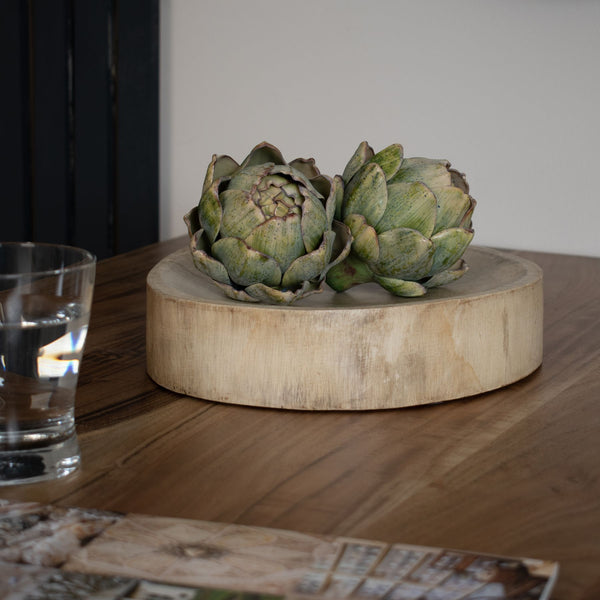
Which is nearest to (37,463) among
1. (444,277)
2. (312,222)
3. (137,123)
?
(312,222)

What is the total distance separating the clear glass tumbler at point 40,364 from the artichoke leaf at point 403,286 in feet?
0.93

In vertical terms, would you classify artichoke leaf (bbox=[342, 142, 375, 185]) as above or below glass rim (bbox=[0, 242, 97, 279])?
above

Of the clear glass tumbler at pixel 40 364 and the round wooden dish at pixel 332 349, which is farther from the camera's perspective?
the round wooden dish at pixel 332 349

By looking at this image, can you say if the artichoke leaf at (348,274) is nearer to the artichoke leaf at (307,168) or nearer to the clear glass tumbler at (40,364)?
the artichoke leaf at (307,168)

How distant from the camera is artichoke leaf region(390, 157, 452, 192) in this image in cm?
80

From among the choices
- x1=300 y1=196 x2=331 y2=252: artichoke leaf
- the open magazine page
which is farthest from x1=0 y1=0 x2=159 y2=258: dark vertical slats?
the open magazine page

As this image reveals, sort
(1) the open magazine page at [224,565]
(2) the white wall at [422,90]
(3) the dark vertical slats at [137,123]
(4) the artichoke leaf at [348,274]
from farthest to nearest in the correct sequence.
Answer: (3) the dark vertical slats at [137,123] → (2) the white wall at [422,90] → (4) the artichoke leaf at [348,274] → (1) the open magazine page at [224,565]

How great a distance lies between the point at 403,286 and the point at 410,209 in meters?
0.06

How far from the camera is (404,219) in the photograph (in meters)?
0.79

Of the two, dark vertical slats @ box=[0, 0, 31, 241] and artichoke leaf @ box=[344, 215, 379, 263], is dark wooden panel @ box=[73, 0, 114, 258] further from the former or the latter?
artichoke leaf @ box=[344, 215, 379, 263]

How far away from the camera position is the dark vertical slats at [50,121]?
190cm

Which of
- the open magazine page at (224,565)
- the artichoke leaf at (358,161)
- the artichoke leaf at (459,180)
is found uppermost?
Answer: the artichoke leaf at (358,161)

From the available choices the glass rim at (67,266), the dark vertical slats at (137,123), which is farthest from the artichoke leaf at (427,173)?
the dark vertical slats at (137,123)

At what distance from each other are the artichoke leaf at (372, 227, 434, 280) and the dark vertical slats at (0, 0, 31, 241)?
1.32 m
